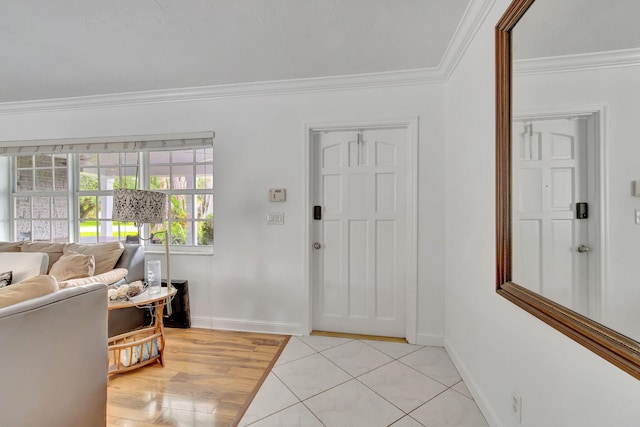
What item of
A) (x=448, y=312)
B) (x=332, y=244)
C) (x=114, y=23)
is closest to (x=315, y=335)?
(x=332, y=244)

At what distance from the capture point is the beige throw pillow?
3.73 feet

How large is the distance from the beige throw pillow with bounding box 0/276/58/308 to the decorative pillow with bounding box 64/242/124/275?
4.35 ft

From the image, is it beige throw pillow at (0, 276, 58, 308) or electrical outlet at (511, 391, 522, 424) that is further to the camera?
electrical outlet at (511, 391, 522, 424)

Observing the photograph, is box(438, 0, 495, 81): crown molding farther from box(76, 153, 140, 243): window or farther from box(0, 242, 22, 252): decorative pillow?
box(0, 242, 22, 252): decorative pillow

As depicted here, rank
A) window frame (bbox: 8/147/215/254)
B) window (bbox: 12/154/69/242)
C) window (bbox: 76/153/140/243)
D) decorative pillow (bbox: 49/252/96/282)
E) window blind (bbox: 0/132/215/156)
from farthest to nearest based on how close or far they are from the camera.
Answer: window (bbox: 12/154/69/242)
window (bbox: 76/153/140/243)
window frame (bbox: 8/147/215/254)
window blind (bbox: 0/132/215/156)
decorative pillow (bbox: 49/252/96/282)

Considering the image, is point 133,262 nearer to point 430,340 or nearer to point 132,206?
point 132,206

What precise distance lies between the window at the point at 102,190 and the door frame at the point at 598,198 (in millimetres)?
2744

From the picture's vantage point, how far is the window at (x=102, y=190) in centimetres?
299

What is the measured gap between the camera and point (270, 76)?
8.21 feet

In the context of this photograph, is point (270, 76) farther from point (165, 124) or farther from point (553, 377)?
point (553, 377)

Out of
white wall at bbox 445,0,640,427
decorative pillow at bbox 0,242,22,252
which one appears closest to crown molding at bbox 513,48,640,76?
white wall at bbox 445,0,640,427

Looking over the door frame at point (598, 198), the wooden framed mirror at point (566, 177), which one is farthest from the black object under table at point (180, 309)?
the door frame at point (598, 198)

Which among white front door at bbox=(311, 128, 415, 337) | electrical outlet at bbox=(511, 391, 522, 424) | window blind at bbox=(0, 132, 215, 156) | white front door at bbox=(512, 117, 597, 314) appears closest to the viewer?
white front door at bbox=(512, 117, 597, 314)

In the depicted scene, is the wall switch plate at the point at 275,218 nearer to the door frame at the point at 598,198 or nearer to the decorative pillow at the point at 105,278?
the decorative pillow at the point at 105,278
